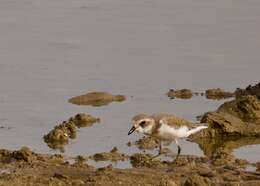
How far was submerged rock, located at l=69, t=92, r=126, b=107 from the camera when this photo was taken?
17.9 m

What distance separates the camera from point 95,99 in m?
18.0

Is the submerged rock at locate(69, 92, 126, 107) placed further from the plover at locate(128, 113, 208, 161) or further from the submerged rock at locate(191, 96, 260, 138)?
the plover at locate(128, 113, 208, 161)

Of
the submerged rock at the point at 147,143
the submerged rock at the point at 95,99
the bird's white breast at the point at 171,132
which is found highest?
the submerged rock at the point at 95,99

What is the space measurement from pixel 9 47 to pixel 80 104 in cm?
379

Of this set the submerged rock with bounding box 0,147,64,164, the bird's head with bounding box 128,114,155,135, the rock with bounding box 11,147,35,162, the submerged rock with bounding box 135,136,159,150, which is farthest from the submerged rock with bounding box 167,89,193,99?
the rock with bounding box 11,147,35,162

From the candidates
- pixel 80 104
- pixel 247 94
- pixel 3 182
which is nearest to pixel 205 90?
pixel 247 94

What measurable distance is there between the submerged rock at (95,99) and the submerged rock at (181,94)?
32.8 inches

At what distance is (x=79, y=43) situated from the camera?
71.4 ft

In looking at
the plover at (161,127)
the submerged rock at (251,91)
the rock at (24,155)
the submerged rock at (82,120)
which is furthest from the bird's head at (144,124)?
the submerged rock at (251,91)

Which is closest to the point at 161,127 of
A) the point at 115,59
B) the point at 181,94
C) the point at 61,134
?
the point at 61,134

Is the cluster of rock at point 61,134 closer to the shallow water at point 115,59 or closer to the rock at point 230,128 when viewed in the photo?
the shallow water at point 115,59

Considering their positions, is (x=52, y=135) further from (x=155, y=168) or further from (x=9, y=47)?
(x=9, y=47)

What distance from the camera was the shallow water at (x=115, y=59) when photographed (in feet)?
54.7

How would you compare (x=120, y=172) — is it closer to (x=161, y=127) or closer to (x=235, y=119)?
(x=161, y=127)
